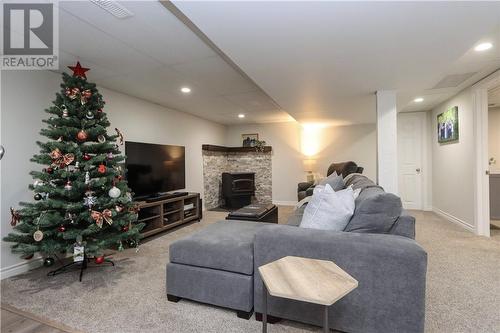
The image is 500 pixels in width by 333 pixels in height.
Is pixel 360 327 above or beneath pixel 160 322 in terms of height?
above

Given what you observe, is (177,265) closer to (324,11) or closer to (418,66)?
(324,11)

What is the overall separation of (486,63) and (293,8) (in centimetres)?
297

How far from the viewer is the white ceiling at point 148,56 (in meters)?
1.98

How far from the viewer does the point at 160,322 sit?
71.2 inches

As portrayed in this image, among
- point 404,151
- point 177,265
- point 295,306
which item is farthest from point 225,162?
point 295,306

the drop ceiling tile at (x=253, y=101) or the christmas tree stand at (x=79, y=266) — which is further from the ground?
the drop ceiling tile at (x=253, y=101)

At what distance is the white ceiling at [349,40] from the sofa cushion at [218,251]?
155cm

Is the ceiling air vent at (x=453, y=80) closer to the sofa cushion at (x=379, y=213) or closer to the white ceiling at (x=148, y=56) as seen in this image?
the white ceiling at (x=148, y=56)

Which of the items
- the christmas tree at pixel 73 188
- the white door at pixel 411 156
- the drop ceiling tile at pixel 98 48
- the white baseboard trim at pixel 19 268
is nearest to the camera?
the drop ceiling tile at pixel 98 48

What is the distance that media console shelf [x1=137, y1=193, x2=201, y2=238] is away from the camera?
3.87 metres

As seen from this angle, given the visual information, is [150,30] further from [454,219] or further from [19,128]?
[454,219]

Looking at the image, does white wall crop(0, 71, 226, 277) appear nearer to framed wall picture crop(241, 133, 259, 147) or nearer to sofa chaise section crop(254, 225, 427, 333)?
sofa chaise section crop(254, 225, 427, 333)

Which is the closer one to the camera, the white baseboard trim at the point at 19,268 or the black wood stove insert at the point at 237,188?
the white baseboard trim at the point at 19,268

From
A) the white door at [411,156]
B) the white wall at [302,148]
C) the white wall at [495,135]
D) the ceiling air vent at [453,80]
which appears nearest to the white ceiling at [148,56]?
the white wall at [302,148]
